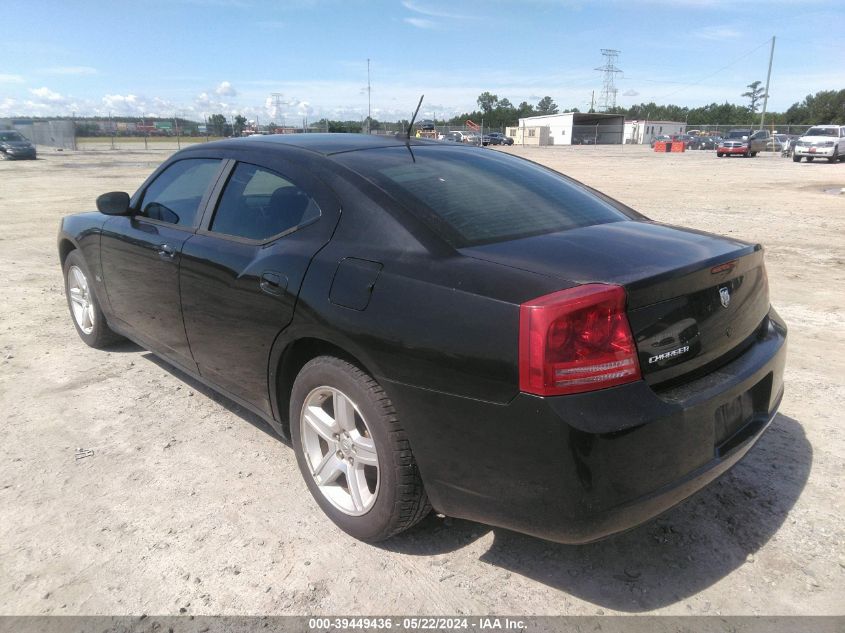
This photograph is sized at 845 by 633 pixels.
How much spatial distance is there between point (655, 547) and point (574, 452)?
1.00 meters

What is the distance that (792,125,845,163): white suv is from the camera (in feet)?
99.1

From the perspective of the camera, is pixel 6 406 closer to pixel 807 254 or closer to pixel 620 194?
pixel 807 254

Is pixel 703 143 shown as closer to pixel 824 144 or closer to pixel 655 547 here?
pixel 824 144

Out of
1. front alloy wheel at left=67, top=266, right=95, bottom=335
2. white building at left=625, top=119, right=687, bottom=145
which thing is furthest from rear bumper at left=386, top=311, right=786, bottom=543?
white building at left=625, top=119, right=687, bottom=145

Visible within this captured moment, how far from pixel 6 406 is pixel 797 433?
15.5 feet

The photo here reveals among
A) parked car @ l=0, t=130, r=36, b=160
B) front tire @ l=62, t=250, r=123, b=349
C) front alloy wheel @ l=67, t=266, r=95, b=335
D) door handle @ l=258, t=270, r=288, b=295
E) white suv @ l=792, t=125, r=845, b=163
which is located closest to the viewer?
door handle @ l=258, t=270, r=288, b=295

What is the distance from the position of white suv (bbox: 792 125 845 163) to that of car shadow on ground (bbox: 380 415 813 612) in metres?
33.9

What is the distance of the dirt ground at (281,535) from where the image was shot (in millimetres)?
2291

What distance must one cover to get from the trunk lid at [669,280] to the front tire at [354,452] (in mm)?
681

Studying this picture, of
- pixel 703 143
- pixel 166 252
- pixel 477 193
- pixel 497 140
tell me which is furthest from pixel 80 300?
pixel 497 140

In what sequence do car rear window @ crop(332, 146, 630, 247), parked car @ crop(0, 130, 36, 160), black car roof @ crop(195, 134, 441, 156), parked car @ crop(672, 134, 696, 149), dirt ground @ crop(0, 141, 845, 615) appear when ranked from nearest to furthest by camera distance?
dirt ground @ crop(0, 141, 845, 615)
car rear window @ crop(332, 146, 630, 247)
black car roof @ crop(195, 134, 441, 156)
parked car @ crop(0, 130, 36, 160)
parked car @ crop(672, 134, 696, 149)

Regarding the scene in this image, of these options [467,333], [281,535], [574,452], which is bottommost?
[281,535]

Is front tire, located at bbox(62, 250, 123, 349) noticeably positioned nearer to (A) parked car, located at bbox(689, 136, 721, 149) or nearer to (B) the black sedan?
(B) the black sedan

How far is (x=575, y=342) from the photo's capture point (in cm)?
191
